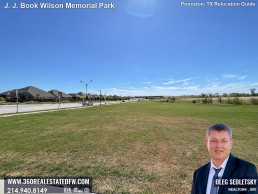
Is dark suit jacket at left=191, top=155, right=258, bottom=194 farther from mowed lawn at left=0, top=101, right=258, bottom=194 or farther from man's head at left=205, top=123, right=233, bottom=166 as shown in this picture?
mowed lawn at left=0, top=101, right=258, bottom=194

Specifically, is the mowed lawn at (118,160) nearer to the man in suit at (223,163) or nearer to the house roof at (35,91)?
the man in suit at (223,163)

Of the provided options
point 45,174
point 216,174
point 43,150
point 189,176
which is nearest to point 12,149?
point 43,150

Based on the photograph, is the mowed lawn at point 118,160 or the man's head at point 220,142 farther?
the mowed lawn at point 118,160

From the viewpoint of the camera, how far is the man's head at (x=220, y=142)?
1.78 meters

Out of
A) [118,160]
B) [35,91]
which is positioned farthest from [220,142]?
[35,91]

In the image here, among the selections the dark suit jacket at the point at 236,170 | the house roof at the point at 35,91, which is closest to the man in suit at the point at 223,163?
the dark suit jacket at the point at 236,170

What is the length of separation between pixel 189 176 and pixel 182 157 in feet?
5.57

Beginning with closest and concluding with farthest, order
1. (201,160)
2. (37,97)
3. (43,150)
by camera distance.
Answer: (201,160), (43,150), (37,97)

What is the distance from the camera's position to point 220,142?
1779 millimetres

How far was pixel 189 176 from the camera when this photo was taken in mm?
5180

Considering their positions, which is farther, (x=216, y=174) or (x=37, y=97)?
(x=37, y=97)

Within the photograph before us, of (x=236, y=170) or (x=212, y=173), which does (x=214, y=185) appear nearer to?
(x=212, y=173)

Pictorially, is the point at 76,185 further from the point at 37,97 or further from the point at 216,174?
the point at 37,97

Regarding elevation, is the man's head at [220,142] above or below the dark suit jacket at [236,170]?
above
